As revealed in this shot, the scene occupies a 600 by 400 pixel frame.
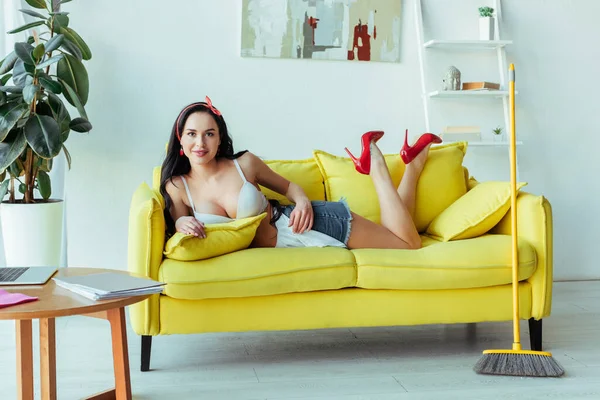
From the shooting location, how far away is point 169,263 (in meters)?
2.56

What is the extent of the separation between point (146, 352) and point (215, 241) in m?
0.49

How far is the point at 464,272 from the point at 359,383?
588 millimetres

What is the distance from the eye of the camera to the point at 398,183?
3.28 m

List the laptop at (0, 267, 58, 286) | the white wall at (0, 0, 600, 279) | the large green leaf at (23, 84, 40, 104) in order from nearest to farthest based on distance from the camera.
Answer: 1. the laptop at (0, 267, 58, 286)
2. the large green leaf at (23, 84, 40, 104)
3. the white wall at (0, 0, 600, 279)

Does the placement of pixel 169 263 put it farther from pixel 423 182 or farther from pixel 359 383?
pixel 423 182

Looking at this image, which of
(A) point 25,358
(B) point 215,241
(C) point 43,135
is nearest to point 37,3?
(C) point 43,135

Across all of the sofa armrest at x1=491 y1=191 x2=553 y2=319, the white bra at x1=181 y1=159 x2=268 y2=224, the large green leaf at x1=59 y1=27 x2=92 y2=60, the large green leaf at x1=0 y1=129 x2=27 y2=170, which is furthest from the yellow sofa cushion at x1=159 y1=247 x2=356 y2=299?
the large green leaf at x1=59 y1=27 x2=92 y2=60

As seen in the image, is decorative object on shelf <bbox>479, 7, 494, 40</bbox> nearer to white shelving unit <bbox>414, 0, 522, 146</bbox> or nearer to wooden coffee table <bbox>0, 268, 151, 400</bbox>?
white shelving unit <bbox>414, 0, 522, 146</bbox>

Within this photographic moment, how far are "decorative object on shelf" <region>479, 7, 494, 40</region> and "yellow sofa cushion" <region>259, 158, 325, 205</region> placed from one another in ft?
4.75

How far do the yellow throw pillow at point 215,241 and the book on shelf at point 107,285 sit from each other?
49cm

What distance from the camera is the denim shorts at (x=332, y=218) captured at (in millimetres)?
2941

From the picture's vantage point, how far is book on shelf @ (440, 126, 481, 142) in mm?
3980

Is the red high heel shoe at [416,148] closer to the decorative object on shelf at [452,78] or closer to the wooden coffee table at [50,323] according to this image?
the decorative object on shelf at [452,78]

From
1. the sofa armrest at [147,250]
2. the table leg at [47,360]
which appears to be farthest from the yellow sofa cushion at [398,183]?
the table leg at [47,360]
